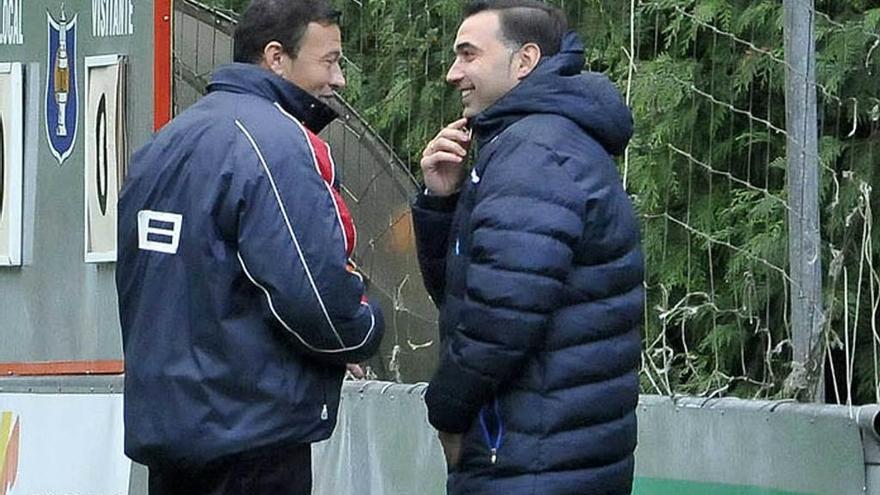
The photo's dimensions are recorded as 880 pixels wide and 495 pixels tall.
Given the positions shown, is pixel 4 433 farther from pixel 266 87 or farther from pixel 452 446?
pixel 452 446

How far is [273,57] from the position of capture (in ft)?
16.0

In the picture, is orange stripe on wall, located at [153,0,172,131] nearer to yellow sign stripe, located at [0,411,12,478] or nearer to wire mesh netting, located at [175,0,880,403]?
yellow sign stripe, located at [0,411,12,478]

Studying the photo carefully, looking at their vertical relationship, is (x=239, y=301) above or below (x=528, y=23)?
below

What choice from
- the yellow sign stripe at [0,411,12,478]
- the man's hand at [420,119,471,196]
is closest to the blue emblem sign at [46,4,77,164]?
the yellow sign stripe at [0,411,12,478]

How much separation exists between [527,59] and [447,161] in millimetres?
331

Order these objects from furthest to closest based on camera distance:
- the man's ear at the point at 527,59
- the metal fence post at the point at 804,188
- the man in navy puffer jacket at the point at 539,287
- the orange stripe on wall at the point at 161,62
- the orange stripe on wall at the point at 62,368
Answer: the orange stripe on wall at the point at 62,368
the orange stripe on wall at the point at 161,62
the metal fence post at the point at 804,188
the man's ear at the point at 527,59
the man in navy puffer jacket at the point at 539,287

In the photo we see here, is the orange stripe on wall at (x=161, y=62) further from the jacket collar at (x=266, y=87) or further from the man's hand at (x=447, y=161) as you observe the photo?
the man's hand at (x=447, y=161)

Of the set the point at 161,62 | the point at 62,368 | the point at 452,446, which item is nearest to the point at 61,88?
the point at 161,62

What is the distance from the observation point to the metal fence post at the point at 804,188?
5711mm

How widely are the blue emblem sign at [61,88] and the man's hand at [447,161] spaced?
3.19 metres

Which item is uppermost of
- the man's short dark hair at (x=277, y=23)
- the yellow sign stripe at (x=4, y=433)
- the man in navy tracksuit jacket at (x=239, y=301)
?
the man's short dark hair at (x=277, y=23)

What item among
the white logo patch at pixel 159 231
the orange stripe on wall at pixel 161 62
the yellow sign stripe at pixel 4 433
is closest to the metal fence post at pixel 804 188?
the white logo patch at pixel 159 231

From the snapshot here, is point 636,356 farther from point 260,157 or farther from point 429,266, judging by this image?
point 260,157

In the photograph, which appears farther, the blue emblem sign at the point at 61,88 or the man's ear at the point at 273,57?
the blue emblem sign at the point at 61,88
